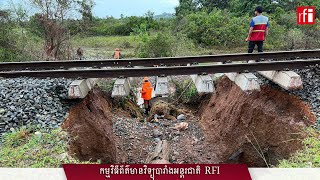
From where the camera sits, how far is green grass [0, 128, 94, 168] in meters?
4.41

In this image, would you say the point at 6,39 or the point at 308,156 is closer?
the point at 308,156

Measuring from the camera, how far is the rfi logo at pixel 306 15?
840 inches

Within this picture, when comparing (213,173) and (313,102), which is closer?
(213,173)

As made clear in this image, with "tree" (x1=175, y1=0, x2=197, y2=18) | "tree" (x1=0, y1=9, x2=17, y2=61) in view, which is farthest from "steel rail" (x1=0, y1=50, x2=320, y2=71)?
"tree" (x1=175, y1=0, x2=197, y2=18)

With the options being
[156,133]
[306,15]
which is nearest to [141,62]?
[156,133]

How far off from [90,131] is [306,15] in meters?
21.3

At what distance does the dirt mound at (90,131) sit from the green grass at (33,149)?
30 centimetres

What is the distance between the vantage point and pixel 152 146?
8812mm

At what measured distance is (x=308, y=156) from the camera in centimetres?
467

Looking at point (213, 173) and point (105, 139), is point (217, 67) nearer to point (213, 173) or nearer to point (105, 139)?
point (105, 139)

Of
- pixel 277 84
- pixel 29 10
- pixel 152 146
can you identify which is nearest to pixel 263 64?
pixel 277 84

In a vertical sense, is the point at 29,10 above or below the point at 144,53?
above

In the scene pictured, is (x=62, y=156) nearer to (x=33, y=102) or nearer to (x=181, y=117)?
(x=33, y=102)

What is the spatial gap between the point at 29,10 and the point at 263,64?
37.5ft
